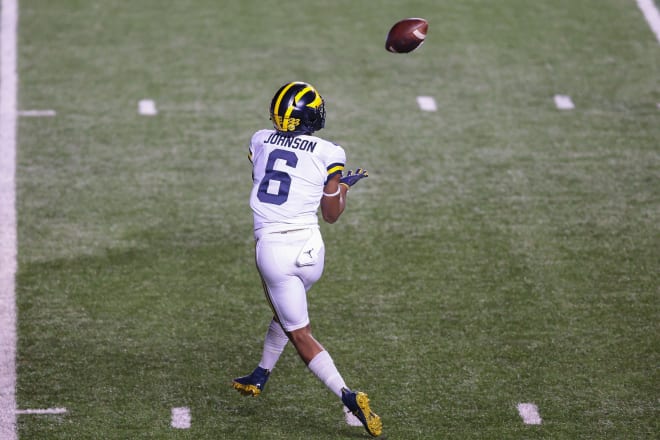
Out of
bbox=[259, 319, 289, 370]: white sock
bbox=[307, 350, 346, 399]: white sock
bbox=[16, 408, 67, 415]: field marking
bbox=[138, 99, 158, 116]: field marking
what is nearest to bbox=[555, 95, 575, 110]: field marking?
bbox=[138, 99, 158, 116]: field marking

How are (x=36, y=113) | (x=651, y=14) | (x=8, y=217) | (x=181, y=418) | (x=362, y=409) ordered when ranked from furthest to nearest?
(x=651, y=14) < (x=36, y=113) < (x=8, y=217) < (x=181, y=418) < (x=362, y=409)

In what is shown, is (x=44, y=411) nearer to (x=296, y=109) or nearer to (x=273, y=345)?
A: (x=273, y=345)

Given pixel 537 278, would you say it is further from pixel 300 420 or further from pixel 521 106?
pixel 521 106

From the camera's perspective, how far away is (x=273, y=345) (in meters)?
5.66

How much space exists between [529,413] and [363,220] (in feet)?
8.56

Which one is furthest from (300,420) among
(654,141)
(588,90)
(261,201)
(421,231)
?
(588,90)

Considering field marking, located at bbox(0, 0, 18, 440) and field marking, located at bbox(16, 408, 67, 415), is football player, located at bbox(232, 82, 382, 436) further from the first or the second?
field marking, located at bbox(0, 0, 18, 440)

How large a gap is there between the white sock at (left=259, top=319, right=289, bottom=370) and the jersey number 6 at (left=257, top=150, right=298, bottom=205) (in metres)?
0.72

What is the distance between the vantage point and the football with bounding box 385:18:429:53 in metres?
6.82

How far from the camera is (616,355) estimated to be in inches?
242

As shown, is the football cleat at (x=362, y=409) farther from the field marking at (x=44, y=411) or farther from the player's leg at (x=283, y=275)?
the field marking at (x=44, y=411)

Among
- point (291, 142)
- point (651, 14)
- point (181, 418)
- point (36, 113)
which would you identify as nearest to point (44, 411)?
point (181, 418)

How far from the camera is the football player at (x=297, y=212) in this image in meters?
5.26

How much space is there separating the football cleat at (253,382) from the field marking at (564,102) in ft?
16.2
